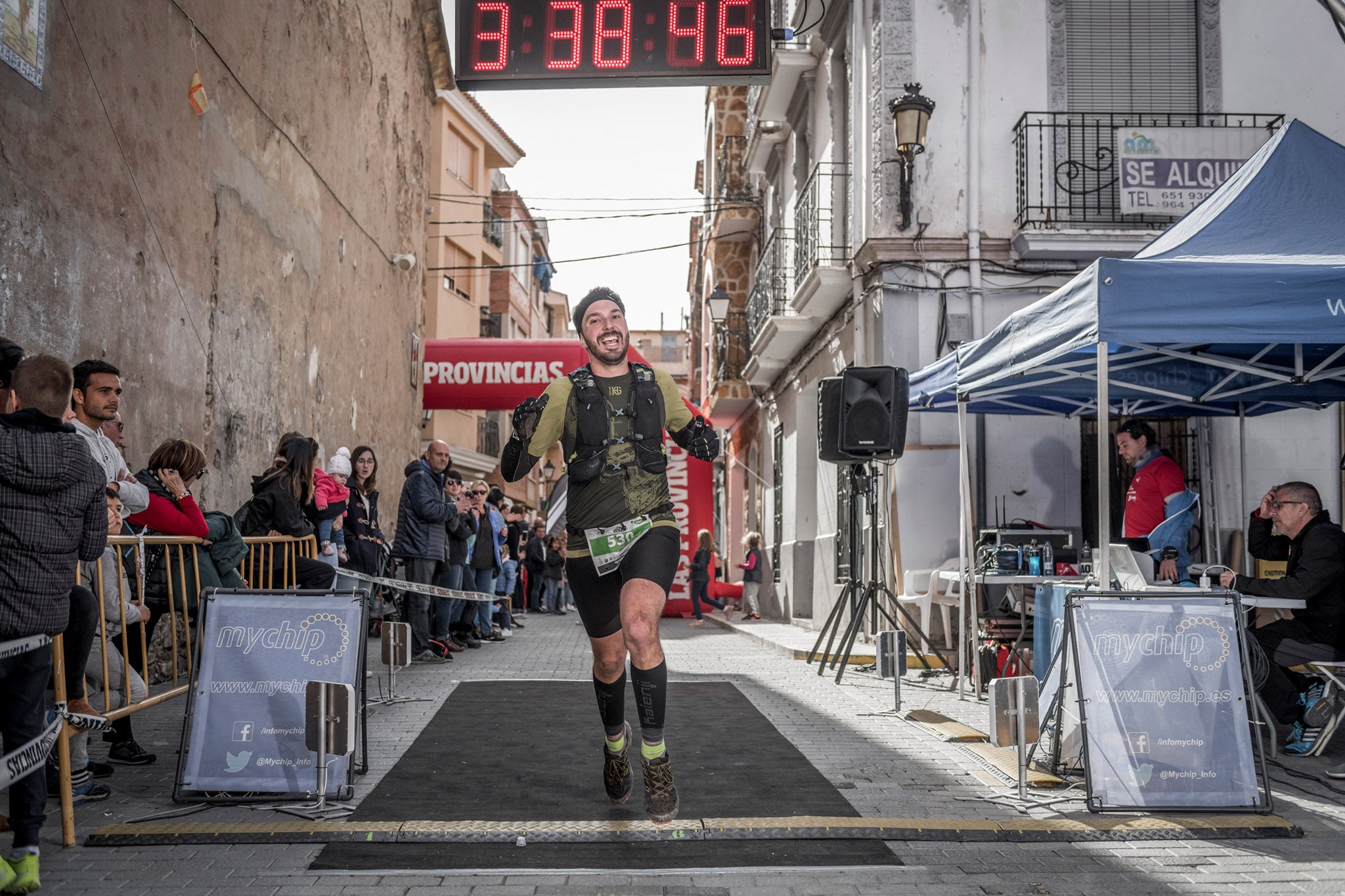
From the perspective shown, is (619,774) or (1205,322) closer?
(619,774)

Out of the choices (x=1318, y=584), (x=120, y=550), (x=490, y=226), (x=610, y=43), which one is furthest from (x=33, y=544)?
(x=490, y=226)

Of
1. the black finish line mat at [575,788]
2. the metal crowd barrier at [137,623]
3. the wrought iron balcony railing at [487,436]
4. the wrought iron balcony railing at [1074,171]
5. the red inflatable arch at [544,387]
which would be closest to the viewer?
the black finish line mat at [575,788]

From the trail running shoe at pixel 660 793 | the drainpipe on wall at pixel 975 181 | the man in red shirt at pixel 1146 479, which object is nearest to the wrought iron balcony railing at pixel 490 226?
the drainpipe on wall at pixel 975 181

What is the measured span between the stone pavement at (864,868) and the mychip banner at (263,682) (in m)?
0.18

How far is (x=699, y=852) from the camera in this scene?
437 cm

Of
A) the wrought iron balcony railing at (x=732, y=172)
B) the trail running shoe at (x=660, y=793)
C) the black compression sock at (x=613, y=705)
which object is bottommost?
the trail running shoe at (x=660, y=793)

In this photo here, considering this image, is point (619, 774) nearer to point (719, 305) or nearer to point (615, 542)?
point (615, 542)

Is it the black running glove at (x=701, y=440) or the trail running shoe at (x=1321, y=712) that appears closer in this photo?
the black running glove at (x=701, y=440)

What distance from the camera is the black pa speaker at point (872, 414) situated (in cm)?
963

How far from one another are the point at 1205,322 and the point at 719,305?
17427mm

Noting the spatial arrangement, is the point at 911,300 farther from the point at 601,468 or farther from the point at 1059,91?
the point at 601,468

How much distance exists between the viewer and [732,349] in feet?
80.8

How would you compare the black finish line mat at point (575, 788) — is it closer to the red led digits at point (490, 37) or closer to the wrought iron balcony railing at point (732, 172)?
the red led digits at point (490, 37)

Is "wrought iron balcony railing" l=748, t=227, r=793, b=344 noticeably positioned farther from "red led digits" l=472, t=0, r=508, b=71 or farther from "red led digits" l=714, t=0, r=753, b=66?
"red led digits" l=472, t=0, r=508, b=71
